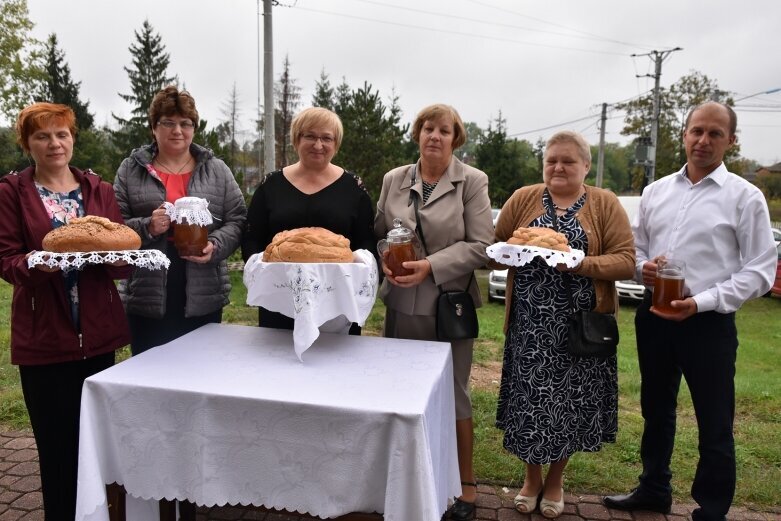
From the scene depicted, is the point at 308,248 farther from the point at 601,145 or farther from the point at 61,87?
the point at 61,87

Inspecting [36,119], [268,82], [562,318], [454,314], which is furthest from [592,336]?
[268,82]

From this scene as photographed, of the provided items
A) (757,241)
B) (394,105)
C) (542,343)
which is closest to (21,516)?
(542,343)

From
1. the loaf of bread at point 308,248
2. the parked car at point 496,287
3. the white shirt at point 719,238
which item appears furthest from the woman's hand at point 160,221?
Answer: the parked car at point 496,287

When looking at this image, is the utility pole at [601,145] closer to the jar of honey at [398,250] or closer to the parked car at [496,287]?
the parked car at [496,287]

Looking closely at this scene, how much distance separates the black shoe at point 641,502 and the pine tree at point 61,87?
42.6 metres

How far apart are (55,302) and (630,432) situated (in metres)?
4.04

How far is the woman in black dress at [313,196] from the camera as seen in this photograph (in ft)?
9.98

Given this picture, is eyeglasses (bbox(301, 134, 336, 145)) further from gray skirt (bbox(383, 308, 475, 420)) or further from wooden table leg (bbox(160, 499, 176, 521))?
wooden table leg (bbox(160, 499, 176, 521))

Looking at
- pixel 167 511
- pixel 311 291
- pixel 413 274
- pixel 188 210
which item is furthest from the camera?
pixel 413 274

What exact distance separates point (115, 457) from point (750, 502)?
3526 mm

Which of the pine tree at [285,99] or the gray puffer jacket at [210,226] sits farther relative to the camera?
the pine tree at [285,99]

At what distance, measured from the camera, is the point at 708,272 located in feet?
9.31

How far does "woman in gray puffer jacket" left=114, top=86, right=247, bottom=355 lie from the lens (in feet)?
10.2

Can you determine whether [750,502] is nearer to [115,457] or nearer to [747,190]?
[747,190]
